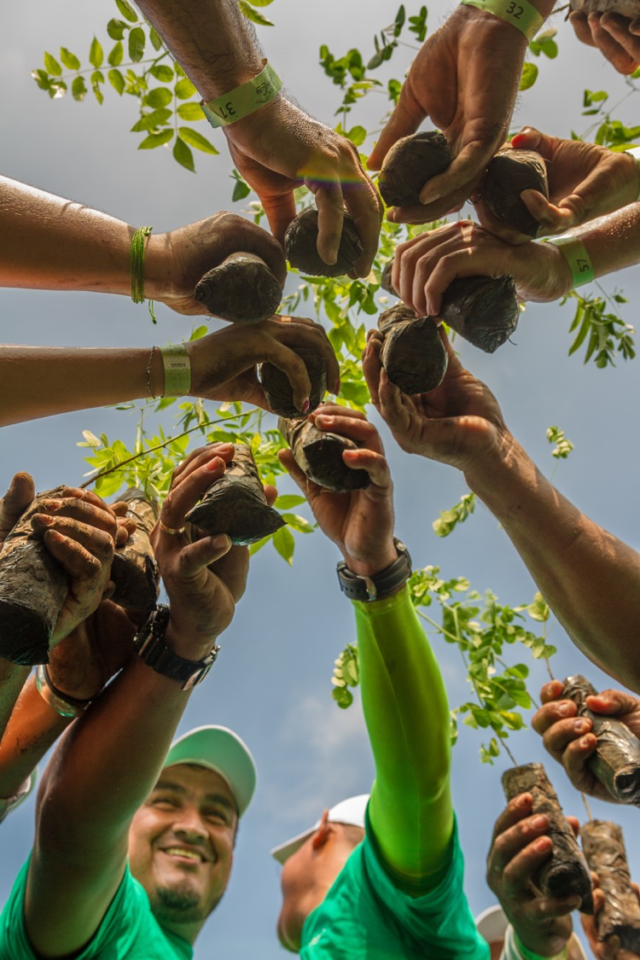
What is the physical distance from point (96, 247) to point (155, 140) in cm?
114

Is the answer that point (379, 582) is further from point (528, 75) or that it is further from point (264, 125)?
point (528, 75)

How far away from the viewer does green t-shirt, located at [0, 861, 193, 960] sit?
7.72ft

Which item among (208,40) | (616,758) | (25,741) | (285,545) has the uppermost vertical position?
(208,40)

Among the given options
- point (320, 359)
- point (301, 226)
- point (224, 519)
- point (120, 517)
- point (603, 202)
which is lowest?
point (224, 519)

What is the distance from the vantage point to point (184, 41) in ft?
6.79

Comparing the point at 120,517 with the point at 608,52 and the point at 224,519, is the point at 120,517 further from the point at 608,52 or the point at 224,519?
the point at 608,52

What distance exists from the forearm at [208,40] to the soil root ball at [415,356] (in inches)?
35.1

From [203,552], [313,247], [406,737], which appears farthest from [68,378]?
[406,737]

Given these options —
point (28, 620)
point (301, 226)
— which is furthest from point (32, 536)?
point (301, 226)

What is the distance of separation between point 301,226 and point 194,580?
1165 mm

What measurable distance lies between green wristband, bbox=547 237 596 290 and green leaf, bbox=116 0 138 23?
6.37 feet

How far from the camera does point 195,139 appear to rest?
9.84ft

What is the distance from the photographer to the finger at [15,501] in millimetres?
2227

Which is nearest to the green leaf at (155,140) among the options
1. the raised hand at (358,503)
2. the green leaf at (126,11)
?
the green leaf at (126,11)
